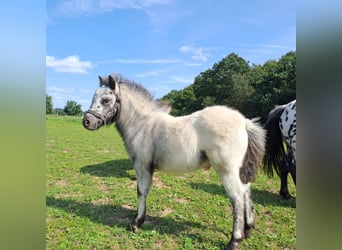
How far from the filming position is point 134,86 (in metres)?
4.05

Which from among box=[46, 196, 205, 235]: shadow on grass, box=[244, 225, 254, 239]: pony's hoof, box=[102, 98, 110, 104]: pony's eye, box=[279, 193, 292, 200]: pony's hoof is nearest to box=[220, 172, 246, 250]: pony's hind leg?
box=[244, 225, 254, 239]: pony's hoof

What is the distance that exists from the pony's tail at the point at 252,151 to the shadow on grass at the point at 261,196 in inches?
64.3

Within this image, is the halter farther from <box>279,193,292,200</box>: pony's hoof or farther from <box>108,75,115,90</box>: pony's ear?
<box>279,193,292,200</box>: pony's hoof

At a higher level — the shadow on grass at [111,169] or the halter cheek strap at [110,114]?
the halter cheek strap at [110,114]

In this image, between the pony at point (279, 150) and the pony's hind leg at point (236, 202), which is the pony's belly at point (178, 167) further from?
the pony at point (279, 150)

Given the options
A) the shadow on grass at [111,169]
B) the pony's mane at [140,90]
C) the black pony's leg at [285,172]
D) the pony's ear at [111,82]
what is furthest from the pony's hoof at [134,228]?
the black pony's leg at [285,172]

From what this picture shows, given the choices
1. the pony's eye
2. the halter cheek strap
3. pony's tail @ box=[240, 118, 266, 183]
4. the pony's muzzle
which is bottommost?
pony's tail @ box=[240, 118, 266, 183]

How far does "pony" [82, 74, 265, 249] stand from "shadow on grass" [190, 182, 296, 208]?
4.69 feet

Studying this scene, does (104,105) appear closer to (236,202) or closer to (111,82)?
(111,82)

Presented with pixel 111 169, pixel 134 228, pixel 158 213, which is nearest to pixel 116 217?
pixel 134 228

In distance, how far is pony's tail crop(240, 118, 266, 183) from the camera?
3293mm

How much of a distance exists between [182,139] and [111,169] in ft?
13.4

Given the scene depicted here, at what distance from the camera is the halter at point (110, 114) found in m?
3.67
